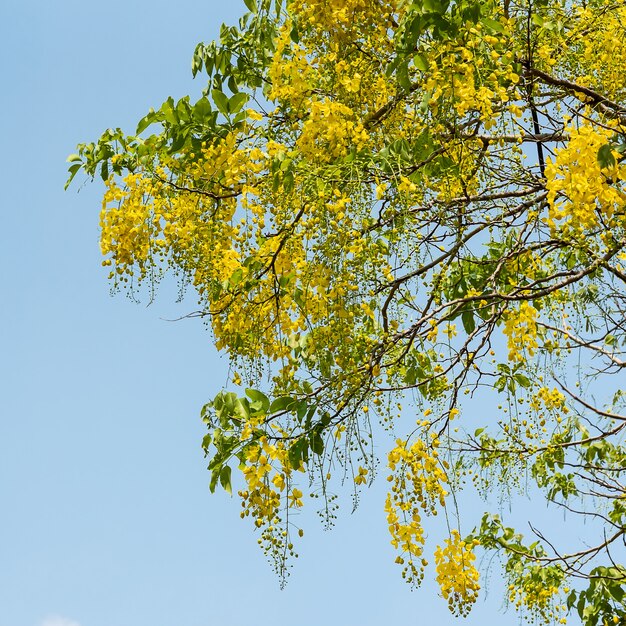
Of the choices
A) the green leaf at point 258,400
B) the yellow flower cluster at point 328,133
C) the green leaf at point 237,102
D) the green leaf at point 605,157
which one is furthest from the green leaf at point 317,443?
the green leaf at point 237,102

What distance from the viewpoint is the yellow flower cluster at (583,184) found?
2.47 metres

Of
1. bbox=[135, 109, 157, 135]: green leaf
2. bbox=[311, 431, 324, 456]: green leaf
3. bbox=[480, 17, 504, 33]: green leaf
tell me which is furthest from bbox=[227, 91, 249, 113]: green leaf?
bbox=[311, 431, 324, 456]: green leaf

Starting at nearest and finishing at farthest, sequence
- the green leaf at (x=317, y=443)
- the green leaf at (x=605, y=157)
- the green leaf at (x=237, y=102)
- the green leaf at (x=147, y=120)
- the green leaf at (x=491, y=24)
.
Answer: the green leaf at (x=605, y=157) < the green leaf at (x=317, y=443) < the green leaf at (x=491, y=24) < the green leaf at (x=237, y=102) < the green leaf at (x=147, y=120)

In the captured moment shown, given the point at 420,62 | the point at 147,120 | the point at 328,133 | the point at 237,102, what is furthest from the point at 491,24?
the point at 147,120

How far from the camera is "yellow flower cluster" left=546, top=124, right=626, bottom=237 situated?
8.11ft

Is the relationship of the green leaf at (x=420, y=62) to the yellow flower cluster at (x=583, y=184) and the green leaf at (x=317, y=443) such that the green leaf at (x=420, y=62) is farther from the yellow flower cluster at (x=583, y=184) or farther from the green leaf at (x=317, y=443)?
the green leaf at (x=317, y=443)

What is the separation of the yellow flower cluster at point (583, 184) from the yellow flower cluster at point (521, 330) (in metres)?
0.64

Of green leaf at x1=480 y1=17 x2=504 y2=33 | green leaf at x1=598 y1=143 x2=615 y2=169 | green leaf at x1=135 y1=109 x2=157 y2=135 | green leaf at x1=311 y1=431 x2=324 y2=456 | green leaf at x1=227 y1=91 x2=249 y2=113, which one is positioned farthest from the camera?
green leaf at x1=135 y1=109 x2=157 y2=135

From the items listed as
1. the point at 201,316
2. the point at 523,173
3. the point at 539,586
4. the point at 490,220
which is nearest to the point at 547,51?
the point at 523,173

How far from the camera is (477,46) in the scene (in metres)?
2.83

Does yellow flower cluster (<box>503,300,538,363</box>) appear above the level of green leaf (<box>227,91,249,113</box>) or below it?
below

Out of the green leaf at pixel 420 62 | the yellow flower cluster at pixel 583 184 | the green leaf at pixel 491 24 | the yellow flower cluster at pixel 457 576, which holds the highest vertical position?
the green leaf at pixel 491 24

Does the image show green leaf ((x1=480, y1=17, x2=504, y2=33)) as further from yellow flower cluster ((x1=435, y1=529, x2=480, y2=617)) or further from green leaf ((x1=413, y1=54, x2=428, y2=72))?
yellow flower cluster ((x1=435, y1=529, x2=480, y2=617))

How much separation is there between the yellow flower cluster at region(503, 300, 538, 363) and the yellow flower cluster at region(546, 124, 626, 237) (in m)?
0.64
